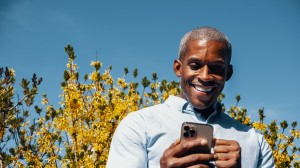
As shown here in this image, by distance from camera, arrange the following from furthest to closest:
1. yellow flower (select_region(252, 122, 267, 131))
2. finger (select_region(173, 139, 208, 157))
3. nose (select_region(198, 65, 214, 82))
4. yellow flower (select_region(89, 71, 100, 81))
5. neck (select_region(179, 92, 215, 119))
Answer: yellow flower (select_region(252, 122, 267, 131)), yellow flower (select_region(89, 71, 100, 81)), neck (select_region(179, 92, 215, 119)), nose (select_region(198, 65, 214, 82)), finger (select_region(173, 139, 208, 157))

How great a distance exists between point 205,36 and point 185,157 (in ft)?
2.46

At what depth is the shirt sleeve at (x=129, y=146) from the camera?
5.15ft

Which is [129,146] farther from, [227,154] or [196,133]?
[227,154]

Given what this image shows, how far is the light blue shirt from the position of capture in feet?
5.29

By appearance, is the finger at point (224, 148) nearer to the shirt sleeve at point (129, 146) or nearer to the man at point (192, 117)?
the man at point (192, 117)

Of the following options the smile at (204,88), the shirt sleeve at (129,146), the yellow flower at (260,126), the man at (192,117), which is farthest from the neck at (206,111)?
the yellow flower at (260,126)

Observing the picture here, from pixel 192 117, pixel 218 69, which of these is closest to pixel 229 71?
pixel 218 69

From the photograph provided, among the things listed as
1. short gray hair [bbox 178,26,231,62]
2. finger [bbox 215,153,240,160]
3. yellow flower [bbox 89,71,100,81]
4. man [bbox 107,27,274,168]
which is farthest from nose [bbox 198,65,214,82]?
yellow flower [bbox 89,71,100,81]

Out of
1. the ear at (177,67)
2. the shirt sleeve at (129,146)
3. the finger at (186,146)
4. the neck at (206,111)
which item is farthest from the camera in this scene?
the ear at (177,67)

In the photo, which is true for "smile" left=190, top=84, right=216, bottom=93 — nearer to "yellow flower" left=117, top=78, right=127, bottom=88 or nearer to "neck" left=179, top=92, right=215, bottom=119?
"neck" left=179, top=92, right=215, bottom=119

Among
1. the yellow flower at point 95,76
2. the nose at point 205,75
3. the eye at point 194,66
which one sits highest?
the yellow flower at point 95,76

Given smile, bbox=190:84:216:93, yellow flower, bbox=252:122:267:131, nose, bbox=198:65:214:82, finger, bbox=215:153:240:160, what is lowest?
finger, bbox=215:153:240:160

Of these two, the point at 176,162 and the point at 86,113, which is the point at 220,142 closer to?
the point at 176,162

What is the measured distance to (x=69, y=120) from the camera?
521cm
